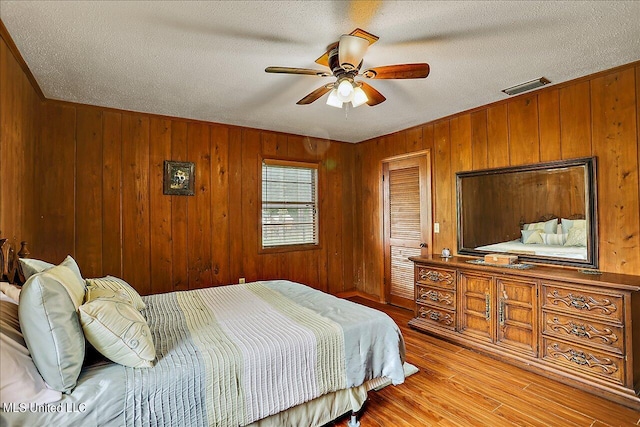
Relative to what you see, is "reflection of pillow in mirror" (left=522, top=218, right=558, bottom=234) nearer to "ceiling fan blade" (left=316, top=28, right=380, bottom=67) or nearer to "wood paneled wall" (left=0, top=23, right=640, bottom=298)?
A: "wood paneled wall" (left=0, top=23, right=640, bottom=298)

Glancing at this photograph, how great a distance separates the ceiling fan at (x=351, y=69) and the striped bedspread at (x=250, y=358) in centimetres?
154

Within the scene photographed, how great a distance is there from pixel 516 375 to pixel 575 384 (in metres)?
0.38

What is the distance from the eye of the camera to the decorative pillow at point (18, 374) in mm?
1265

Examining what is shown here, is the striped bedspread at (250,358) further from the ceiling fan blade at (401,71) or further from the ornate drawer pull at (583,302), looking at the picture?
the ceiling fan blade at (401,71)

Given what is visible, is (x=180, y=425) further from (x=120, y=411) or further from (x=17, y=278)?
(x=17, y=278)

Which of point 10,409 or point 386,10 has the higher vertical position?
point 386,10

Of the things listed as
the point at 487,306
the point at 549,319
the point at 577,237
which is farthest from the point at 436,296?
the point at 577,237

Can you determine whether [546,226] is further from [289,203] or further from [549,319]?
[289,203]

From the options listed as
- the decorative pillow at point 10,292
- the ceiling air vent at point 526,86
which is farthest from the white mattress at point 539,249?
the decorative pillow at point 10,292

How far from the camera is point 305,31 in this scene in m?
2.01

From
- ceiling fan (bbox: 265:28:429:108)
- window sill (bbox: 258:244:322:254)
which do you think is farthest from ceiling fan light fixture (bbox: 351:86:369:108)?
window sill (bbox: 258:244:322:254)

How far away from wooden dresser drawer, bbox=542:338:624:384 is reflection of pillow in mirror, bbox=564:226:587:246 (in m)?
0.86

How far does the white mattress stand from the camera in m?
2.78

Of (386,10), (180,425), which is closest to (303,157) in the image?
(386,10)
